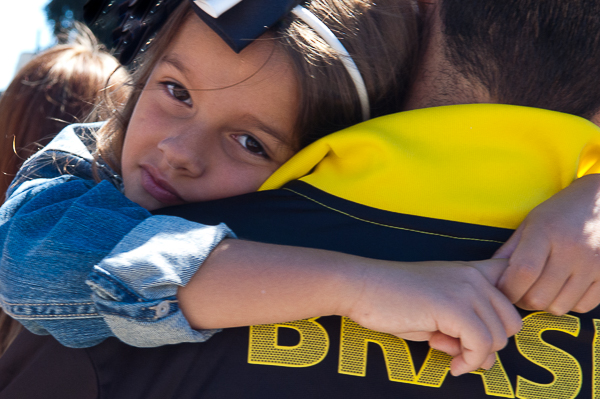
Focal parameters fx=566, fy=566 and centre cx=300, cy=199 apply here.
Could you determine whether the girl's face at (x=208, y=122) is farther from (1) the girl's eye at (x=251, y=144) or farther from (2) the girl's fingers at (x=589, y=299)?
(2) the girl's fingers at (x=589, y=299)

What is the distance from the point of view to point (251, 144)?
190cm

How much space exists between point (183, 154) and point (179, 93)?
0.88 ft

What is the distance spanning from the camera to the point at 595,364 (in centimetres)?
119

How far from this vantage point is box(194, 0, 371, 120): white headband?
156cm

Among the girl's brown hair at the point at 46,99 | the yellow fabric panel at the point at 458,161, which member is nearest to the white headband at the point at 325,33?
the yellow fabric panel at the point at 458,161

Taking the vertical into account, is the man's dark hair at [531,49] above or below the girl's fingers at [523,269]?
above

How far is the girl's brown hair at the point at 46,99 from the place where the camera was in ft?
9.36

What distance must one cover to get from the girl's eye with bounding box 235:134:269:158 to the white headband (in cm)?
37

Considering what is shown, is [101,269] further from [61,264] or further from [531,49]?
[531,49]

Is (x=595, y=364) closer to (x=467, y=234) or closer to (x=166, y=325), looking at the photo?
(x=467, y=234)

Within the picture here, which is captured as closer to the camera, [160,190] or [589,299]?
[589,299]

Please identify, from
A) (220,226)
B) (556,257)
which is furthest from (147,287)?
(556,257)

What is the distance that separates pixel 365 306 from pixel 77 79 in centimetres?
250

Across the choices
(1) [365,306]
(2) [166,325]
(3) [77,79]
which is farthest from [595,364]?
(3) [77,79]
